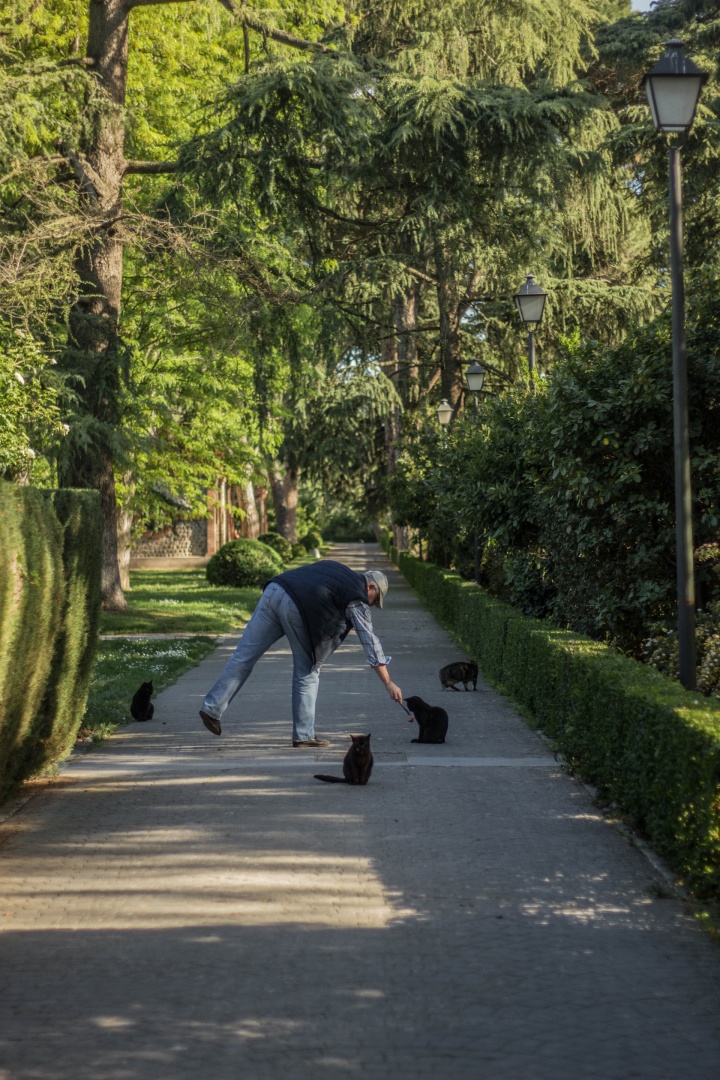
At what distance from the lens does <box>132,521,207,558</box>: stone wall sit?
180 ft

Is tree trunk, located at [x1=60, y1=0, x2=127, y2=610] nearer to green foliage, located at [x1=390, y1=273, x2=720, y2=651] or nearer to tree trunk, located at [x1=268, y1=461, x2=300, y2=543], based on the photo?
green foliage, located at [x1=390, y1=273, x2=720, y2=651]

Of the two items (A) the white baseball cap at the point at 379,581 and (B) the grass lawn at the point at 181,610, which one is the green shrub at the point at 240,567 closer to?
(B) the grass lawn at the point at 181,610

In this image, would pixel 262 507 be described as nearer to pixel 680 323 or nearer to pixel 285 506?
pixel 285 506

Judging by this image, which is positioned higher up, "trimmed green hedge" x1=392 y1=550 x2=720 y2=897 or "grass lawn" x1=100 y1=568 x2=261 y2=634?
"trimmed green hedge" x1=392 y1=550 x2=720 y2=897

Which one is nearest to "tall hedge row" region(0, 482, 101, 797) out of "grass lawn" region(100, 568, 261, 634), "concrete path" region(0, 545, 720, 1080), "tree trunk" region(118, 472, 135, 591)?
"concrete path" region(0, 545, 720, 1080)

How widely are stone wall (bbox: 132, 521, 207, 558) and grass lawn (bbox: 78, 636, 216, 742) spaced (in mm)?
35946

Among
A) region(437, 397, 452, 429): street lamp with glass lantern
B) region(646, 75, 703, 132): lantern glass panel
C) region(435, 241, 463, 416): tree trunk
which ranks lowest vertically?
region(437, 397, 452, 429): street lamp with glass lantern

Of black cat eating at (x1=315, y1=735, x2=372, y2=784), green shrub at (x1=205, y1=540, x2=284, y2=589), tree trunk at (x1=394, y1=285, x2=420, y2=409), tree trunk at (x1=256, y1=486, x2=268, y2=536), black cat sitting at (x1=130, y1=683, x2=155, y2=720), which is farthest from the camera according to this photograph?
tree trunk at (x1=256, y1=486, x2=268, y2=536)

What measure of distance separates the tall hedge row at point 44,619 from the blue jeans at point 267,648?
1036 mm

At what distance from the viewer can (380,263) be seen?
859 inches

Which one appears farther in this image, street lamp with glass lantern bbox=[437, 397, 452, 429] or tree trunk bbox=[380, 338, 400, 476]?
tree trunk bbox=[380, 338, 400, 476]

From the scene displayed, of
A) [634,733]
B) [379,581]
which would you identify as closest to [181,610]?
[379,581]

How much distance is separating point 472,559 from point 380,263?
588 cm

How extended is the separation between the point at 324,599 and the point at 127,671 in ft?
21.2
